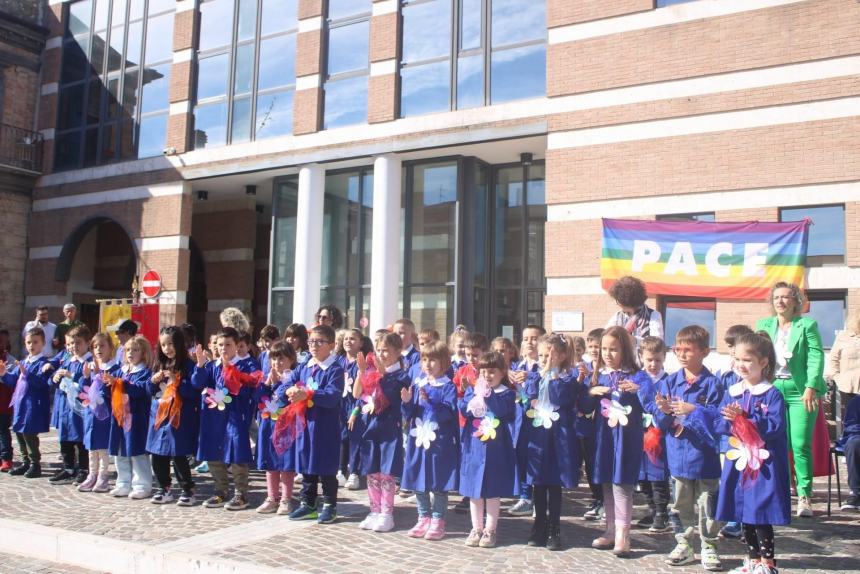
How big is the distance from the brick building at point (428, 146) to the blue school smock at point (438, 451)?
7234 mm

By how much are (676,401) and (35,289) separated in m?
20.1

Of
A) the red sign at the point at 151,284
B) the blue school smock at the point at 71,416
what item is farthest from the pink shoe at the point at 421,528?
the red sign at the point at 151,284

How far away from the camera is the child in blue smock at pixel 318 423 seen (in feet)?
20.9

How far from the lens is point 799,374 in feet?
22.1

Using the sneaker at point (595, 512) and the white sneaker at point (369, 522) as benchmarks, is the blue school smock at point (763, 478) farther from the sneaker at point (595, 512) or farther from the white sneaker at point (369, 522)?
the white sneaker at point (369, 522)

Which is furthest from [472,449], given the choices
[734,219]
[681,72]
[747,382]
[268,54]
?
[268,54]

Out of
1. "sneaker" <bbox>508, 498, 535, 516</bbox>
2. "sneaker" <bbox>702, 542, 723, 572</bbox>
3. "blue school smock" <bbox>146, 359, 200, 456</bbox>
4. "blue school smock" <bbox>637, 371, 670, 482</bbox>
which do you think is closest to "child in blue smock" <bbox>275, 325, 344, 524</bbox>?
"blue school smock" <bbox>146, 359, 200, 456</bbox>

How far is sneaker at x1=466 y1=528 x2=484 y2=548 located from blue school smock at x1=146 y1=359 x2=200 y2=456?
2.98m

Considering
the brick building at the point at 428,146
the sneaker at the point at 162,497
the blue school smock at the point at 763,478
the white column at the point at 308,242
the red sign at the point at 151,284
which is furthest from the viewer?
the red sign at the point at 151,284

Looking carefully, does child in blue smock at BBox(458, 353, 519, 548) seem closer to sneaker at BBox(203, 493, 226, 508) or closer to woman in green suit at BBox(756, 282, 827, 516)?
sneaker at BBox(203, 493, 226, 508)

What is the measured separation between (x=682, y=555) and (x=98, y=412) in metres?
5.82

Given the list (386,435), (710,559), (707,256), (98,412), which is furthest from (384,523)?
(707,256)

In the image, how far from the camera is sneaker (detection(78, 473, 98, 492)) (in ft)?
25.5

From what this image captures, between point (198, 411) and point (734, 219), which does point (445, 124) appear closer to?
point (734, 219)
